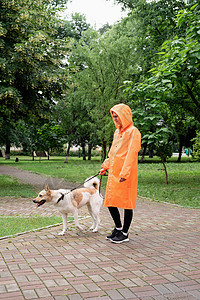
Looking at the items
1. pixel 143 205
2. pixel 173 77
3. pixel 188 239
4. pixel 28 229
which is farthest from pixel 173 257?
pixel 173 77

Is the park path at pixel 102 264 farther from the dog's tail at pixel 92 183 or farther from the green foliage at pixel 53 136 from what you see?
the green foliage at pixel 53 136

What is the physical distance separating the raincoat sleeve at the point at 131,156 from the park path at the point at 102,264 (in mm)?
1225

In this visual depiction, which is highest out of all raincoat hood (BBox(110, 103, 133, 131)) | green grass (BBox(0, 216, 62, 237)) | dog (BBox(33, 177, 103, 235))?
raincoat hood (BBox(110, 103, 133, 131))

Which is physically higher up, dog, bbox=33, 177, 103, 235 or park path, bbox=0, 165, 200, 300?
dog, bbox=33, 177, 103, 235

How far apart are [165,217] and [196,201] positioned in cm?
310

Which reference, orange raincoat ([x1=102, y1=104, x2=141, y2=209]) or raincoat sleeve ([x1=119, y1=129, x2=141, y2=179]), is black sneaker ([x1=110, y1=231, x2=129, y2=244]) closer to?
orange raincoat ([x1=102, y1=104, x2=141, y2=209])

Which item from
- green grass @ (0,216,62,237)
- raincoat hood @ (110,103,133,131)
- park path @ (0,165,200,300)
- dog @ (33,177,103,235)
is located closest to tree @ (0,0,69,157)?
green grass @ (0,216,62,237)

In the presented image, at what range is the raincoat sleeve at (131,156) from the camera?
5793 mm

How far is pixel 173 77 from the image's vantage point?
11.9 meters

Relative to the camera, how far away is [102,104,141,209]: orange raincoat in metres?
5.95

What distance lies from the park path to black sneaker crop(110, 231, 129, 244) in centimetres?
10

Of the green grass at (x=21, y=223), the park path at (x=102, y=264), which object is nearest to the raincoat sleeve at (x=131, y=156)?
the park path at (x=102, y=264)

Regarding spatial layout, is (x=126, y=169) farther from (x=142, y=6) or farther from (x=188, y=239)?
(x=142, y=6)

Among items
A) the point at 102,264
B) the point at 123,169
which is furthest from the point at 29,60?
the point at 102,264
